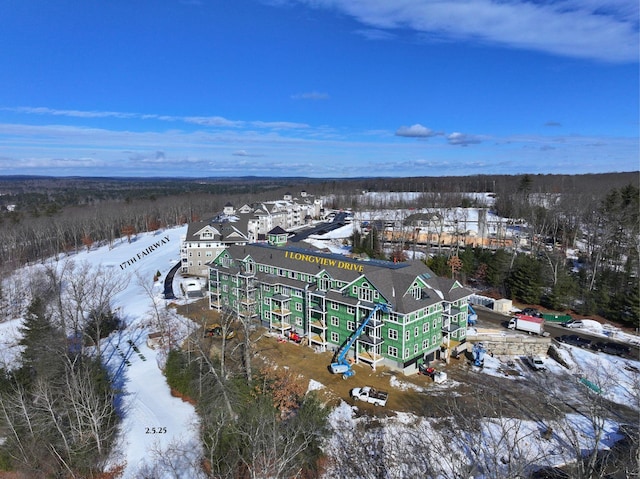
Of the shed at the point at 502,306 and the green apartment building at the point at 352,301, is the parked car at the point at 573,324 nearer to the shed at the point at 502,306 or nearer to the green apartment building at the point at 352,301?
the shed at the point at 502,306

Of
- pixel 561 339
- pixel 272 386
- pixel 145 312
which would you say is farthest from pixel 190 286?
pixel 561 339

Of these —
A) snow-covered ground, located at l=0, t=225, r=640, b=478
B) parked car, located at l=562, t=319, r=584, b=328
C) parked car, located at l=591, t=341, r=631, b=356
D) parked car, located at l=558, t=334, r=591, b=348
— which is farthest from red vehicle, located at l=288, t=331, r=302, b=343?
parked car, located at l=562, t=319, r=584, b=328

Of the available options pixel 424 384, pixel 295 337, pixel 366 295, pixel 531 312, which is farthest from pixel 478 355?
pixel 295 337

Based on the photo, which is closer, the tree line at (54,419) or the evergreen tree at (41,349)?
the tree line at (54,419)

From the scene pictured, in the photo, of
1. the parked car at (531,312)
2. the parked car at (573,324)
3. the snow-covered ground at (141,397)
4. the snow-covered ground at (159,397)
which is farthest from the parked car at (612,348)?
the snow-covered ground at (141,397)

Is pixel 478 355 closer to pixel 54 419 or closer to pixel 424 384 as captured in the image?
pixel 424 384

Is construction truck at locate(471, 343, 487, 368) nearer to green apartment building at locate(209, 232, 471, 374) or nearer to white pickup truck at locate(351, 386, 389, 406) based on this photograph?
green apartment building at locate(209, 232, 471, 374)

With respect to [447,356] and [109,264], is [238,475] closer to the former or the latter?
[447,356]
